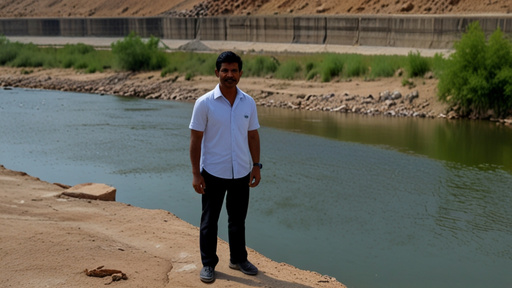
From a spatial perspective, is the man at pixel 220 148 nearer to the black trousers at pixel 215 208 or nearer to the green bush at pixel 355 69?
the black trousers at pixel 215 208

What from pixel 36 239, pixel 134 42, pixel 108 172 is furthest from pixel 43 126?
pixel 134 42

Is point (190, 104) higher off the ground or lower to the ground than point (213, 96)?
lower

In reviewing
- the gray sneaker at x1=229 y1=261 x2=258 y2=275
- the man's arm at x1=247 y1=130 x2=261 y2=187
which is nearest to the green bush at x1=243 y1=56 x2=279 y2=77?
the man's arm at x1=247 y1=130 x2=261 y2=187

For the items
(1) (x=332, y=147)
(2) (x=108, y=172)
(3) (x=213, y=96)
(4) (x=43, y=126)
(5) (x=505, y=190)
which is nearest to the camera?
(3) (x=213, y=96)

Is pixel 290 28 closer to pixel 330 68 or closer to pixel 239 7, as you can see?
pixel 239 7

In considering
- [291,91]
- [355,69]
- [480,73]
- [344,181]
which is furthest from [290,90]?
[344,181]

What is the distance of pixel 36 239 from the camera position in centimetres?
633

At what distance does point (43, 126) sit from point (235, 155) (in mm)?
16157

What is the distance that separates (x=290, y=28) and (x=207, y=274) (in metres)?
39.4

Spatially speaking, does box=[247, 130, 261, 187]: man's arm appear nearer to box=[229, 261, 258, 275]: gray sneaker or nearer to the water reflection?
box=[229, 261, 258, 275]: gray sneaker

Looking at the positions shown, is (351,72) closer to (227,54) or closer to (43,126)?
(43,126)

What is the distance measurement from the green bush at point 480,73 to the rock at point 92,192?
15753mm

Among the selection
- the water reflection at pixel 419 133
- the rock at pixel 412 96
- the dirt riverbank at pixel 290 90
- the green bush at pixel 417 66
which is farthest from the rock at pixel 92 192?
the green bush at pixel 417 66

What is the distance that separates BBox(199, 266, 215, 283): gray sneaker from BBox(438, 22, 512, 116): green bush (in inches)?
713
